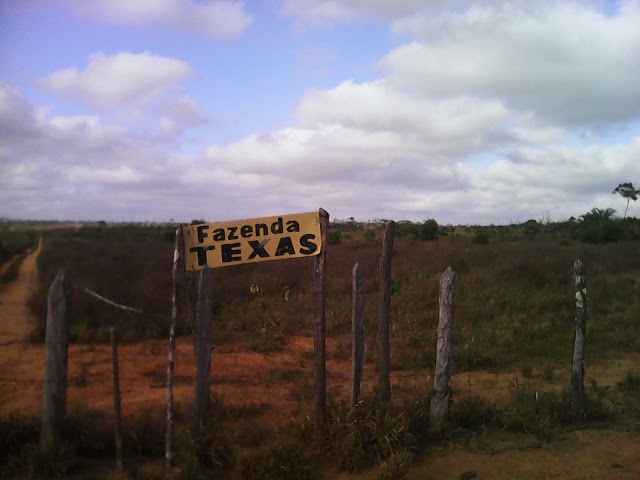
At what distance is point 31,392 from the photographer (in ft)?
20.0

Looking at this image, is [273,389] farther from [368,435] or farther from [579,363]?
[579,363]

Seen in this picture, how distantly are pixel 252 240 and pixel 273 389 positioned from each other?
2.65m

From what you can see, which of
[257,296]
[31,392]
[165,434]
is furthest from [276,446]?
[257,296]

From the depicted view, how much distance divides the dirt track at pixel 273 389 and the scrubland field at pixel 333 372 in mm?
24

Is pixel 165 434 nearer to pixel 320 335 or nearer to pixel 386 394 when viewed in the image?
pixel 320 335

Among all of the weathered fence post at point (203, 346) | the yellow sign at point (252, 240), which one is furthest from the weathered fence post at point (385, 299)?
the weathered fence post at point (203, 346)

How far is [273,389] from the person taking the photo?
6840 millimetres

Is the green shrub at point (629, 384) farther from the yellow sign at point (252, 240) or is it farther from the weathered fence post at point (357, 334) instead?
the yellow sign at point (252, 240)

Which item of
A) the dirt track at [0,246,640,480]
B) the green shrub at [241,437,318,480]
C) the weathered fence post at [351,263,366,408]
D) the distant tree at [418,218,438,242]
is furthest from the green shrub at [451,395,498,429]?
the distant tree at [418,218,438,242]

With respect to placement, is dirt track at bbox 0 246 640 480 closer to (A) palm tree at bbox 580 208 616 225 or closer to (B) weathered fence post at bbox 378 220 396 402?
(B) weathered fence post at bbox 378 220 396 402

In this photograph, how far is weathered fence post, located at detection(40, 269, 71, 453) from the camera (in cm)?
427

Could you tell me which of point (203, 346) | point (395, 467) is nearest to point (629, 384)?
point (395, 467)

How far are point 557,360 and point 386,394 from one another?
4372 millimetres

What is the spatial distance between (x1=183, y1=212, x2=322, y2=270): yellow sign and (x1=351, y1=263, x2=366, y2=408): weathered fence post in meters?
0.54
